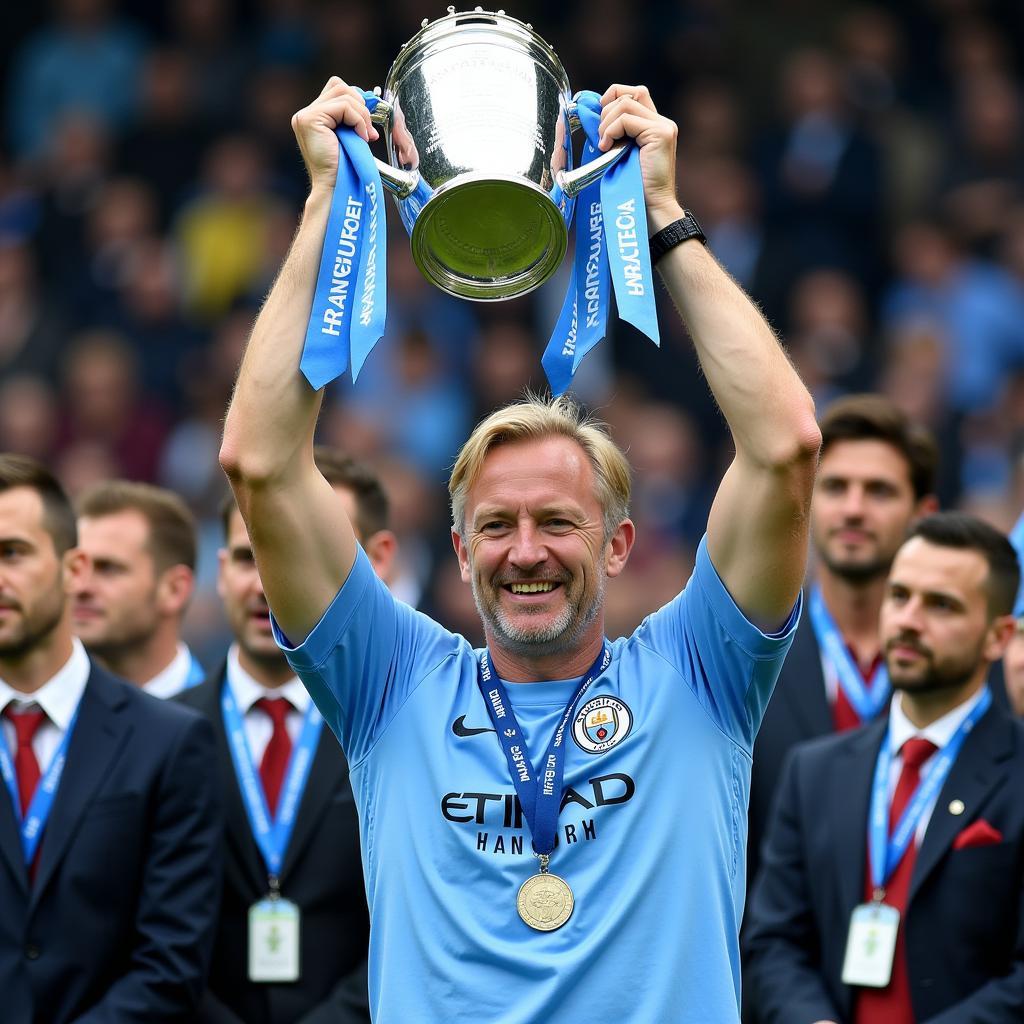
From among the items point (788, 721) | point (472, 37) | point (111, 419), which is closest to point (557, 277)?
point (111, 419)

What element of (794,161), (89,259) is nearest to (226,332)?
(89,259)

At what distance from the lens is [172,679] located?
6.62 metres

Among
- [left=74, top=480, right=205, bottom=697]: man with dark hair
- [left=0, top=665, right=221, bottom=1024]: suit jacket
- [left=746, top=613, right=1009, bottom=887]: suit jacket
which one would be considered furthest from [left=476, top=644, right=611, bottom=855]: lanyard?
[left=74, top=480, right=205, bottom=697]: man with dark hair

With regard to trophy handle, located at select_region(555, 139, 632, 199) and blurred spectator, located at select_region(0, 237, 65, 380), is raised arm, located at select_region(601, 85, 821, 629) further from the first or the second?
blurred spectator, located at select_region(0, 237, 65, 380)

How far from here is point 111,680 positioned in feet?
18.0

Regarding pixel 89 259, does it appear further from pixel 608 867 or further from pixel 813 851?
pixel 608 867

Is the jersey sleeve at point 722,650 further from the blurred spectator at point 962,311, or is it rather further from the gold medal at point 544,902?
the blurred spectator at point 962,311

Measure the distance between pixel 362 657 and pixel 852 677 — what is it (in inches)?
103

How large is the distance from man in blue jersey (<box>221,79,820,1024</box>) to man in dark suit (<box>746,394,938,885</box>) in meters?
2.10

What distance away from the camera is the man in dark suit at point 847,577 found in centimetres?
622

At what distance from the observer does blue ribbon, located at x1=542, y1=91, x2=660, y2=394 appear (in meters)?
3.91

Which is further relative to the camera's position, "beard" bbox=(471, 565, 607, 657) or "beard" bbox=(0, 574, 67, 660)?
"beard" bbox=(0, 574, 67, 660)

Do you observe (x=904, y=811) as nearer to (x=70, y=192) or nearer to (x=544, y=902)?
(x=544, y=902)

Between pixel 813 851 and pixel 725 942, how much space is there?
1685 mm
